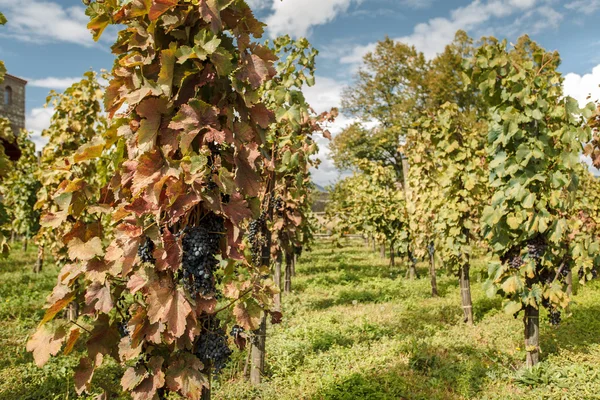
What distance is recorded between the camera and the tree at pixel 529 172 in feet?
15.7

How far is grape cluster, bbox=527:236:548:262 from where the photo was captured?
4.99 metres

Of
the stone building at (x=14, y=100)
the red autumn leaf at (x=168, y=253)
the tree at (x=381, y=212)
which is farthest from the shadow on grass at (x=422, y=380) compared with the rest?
the stone building at (x=14, y=100)

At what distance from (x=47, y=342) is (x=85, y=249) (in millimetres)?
491

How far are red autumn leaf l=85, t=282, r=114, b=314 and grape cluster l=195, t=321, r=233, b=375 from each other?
491mm

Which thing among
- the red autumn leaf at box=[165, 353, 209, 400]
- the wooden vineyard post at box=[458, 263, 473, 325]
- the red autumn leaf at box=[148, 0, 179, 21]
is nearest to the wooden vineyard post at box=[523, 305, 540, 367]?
the wooden vineyard post at box=[458, 263, 473, 325]

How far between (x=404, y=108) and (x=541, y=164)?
25.2 m

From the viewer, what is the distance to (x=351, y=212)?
1775cm

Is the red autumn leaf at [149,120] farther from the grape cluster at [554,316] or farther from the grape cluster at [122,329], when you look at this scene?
the grape cluster at [554,316]

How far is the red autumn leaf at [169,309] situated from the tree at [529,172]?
402 cm

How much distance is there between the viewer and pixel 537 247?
4996 millimetres

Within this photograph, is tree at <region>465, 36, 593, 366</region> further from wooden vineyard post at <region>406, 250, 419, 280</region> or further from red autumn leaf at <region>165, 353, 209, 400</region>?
wooden vineyard post at <region>406, 250, 419, 280</region>

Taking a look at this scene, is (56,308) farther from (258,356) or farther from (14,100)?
(14,100)

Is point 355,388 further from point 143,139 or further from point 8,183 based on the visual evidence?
point 8,183

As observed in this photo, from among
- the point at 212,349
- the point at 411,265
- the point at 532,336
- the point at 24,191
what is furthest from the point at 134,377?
the point at 24,191
